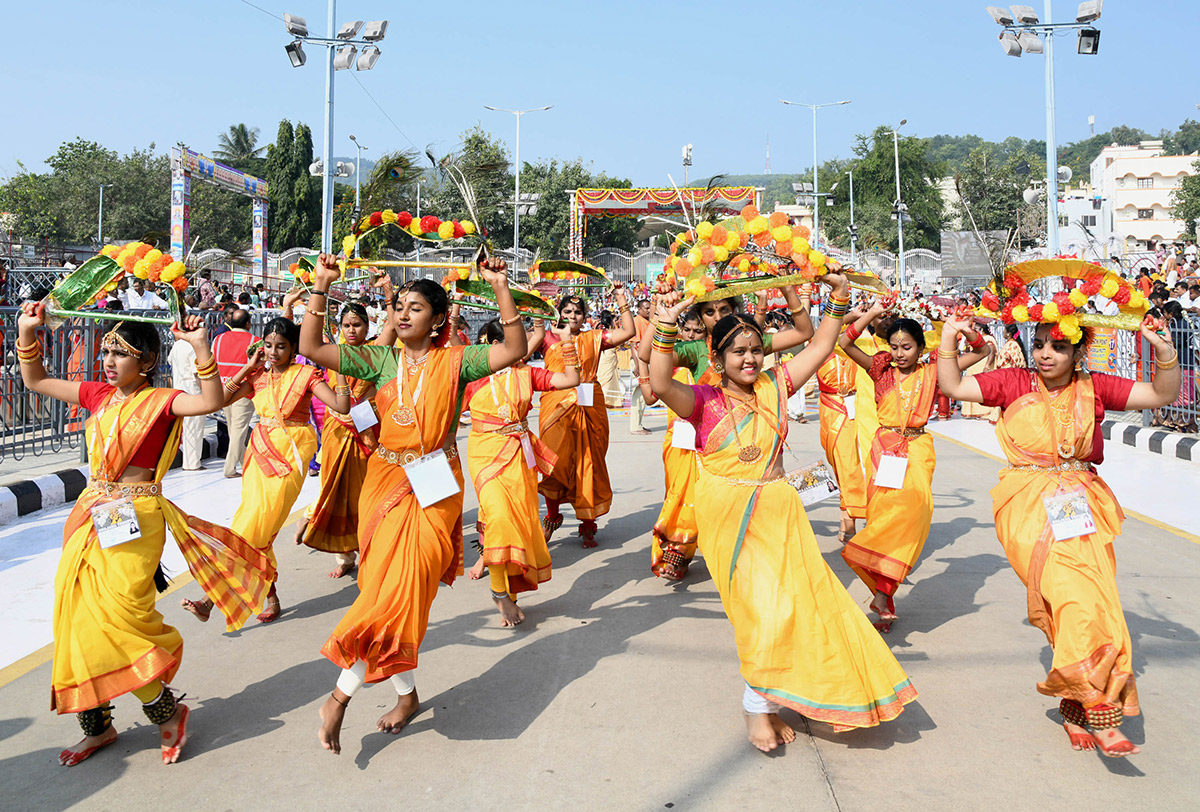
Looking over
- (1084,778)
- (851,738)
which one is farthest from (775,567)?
(1084,778)

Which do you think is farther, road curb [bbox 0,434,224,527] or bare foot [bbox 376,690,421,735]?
road curb [bbox 0,434,224,527]

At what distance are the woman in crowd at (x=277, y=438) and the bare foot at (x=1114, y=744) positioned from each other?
3970 mm

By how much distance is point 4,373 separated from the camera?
33.5 feet

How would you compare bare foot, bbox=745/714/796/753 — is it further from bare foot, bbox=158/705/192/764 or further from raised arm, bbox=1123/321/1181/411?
bare foot, bbox=158/705/192/764

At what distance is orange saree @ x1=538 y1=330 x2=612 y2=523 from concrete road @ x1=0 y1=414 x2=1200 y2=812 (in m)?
1.53

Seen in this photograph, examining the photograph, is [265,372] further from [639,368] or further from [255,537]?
→ [639,368]

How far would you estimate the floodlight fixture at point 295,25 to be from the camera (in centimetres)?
1978

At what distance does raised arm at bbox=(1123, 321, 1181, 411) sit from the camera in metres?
4.19

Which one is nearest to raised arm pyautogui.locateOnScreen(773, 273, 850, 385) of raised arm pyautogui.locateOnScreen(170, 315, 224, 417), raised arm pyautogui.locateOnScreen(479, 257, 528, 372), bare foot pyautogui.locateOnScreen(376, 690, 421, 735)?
raised arm pyautogui.locateOnScreen(479, 257, 528, 372)

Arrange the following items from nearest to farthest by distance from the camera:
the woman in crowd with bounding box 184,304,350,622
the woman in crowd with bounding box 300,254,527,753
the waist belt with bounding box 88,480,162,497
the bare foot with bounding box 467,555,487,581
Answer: the woman in crowd with bounding box 300,254,527,753 < the waist belt with bounding box 88,480,162,497 < the woman in crowd with bounding box 184,304,350,622 < the bare foot with bounding box 467,555,487,581

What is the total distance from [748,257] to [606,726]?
2.32 m

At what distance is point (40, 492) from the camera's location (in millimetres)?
8688

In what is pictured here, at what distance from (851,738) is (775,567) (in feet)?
2.48

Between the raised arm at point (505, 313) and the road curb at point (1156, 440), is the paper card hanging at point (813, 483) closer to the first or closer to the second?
the raised arm at point (505, 313)
